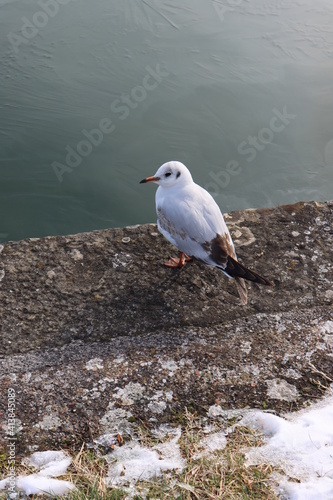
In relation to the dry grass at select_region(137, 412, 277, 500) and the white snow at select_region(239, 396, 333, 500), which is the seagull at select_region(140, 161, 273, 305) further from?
the dry grass at select_region(137, 412, 277, 500)

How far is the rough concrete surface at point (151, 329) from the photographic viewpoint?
7.43ft

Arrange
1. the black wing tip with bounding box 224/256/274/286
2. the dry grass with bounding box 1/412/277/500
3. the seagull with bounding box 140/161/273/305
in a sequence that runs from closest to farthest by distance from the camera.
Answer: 1. the dry grass with bounding box 1/412/277/500
2. the black wing tip with bounding box 224/256/274/286
3. the seagull with bounding box 140/161/273/305

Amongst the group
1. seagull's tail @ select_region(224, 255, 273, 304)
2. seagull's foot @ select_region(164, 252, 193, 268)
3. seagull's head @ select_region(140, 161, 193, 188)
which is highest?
seagull's head @ select_region(140, 161, 193, 188)

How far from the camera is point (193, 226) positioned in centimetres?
282

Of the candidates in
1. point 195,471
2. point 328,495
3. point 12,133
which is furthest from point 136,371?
point 12,133

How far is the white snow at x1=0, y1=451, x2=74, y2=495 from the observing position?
6.35 ft

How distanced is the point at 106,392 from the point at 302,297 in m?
1.14

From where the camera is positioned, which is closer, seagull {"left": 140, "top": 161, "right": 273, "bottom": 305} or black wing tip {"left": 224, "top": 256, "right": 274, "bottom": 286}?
black wing tip {"left": 224, "top": 256, "right": 274, "bottom": 286}

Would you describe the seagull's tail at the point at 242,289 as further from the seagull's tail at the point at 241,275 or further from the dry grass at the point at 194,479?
the dry grass at the point at 194,479

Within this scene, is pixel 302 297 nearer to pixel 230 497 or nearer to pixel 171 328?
pixel 171 328

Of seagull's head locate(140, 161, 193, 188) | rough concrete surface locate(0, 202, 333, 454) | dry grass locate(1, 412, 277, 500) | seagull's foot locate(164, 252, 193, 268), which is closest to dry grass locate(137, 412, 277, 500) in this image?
dry grass locate(1, 412, 277, 500)

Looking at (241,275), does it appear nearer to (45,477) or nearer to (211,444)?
(211,444)

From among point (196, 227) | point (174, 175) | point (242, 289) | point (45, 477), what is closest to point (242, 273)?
point (242, 289)

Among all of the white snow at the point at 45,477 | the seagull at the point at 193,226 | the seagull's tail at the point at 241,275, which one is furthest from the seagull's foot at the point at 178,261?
the white snow at the point at 45,477
